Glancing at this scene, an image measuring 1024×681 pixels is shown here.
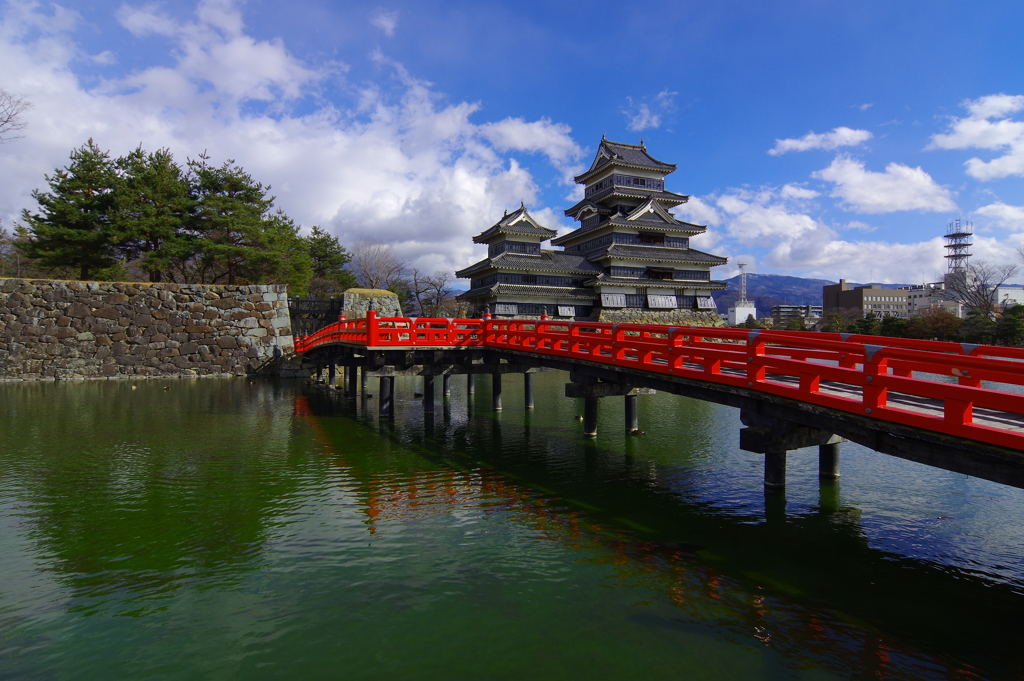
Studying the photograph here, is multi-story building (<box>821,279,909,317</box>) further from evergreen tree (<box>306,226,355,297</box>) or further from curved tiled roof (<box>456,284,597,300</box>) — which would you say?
evergreen tree (<box>306,226,355,297</box>)

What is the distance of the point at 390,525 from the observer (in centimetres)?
864

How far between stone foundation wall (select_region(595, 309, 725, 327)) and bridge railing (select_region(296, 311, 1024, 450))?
3278 cm

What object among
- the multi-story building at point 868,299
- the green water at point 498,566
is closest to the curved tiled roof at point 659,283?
the green water at point 498,566

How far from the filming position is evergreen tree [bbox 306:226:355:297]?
5075 cm

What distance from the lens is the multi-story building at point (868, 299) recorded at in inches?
4190

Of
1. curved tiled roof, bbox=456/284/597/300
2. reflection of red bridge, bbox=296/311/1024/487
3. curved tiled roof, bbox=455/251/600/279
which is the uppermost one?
curved tiled roof, bbox=455/251/600/279

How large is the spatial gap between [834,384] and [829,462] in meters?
1.99

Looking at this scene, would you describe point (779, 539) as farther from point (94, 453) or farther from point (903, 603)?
→ point (94, 453)

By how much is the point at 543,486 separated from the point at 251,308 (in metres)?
27.3

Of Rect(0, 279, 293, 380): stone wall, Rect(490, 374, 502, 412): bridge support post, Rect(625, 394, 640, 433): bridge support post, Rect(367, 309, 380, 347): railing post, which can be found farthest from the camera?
Rect(0, 279, 293, 380): stone wall

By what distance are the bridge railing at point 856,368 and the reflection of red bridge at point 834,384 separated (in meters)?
0.02

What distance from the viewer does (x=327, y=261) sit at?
5109 cm

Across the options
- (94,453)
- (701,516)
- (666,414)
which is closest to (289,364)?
(94,453)

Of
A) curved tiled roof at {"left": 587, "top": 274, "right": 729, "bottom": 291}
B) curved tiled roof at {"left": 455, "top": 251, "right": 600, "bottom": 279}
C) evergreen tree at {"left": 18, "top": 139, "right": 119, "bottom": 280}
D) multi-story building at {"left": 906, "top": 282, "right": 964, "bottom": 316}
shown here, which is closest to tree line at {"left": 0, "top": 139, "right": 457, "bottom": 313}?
evergreen tree at {"left": 18, "top": 139, "right": 119, "bottom": 280}
